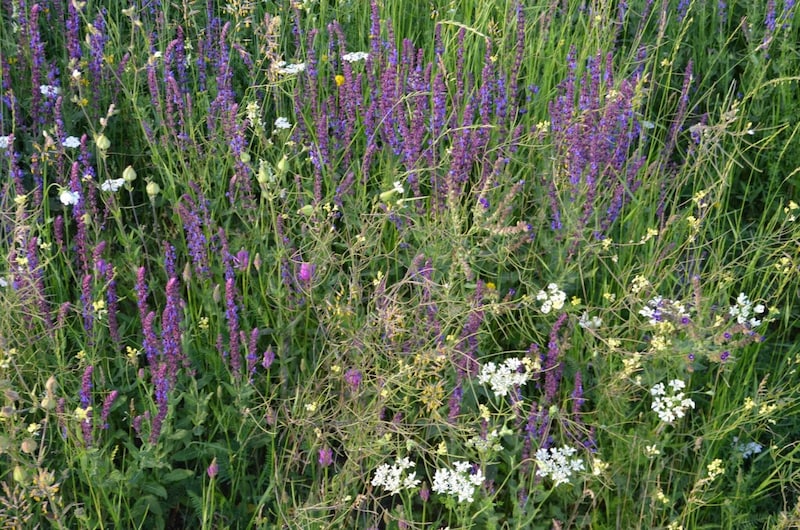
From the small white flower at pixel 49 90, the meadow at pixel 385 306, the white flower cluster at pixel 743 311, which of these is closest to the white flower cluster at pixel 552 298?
the meadow at pixel 385 306

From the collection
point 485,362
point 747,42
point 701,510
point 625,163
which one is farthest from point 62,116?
point 747,42

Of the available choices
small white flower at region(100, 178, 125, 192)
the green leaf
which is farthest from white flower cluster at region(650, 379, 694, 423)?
small white flower at region(100, 178, 125, 192)

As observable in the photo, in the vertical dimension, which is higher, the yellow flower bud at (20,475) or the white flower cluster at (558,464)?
the yellow flower bud at (20,475)

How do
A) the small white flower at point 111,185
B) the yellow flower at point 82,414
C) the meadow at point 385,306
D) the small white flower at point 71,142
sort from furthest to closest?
1. the small white flower at point 71,142
2. the small white flower at point 111,185
3. the meadow at point 385,306
4. the yellow flower at point 82,414

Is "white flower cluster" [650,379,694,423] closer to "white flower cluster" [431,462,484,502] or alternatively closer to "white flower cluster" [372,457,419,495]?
"white flower cluster" [431,462,484,502]

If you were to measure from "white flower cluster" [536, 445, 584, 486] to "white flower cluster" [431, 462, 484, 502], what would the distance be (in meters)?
0.15

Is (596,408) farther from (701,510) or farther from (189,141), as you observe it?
(189,141)

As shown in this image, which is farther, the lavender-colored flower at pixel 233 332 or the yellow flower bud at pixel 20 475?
the lavender-colored flower at pixel 233 332

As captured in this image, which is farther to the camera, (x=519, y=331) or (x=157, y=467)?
(x=519, y=331)

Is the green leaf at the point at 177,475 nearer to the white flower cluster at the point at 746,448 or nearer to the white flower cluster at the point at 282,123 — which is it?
the white flower cluster at the point at 282,123

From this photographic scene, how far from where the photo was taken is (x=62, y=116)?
114 inches

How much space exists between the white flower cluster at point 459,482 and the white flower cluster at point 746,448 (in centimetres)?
75

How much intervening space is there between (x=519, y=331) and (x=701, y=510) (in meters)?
0.66

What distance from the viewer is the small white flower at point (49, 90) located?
9.27ft
